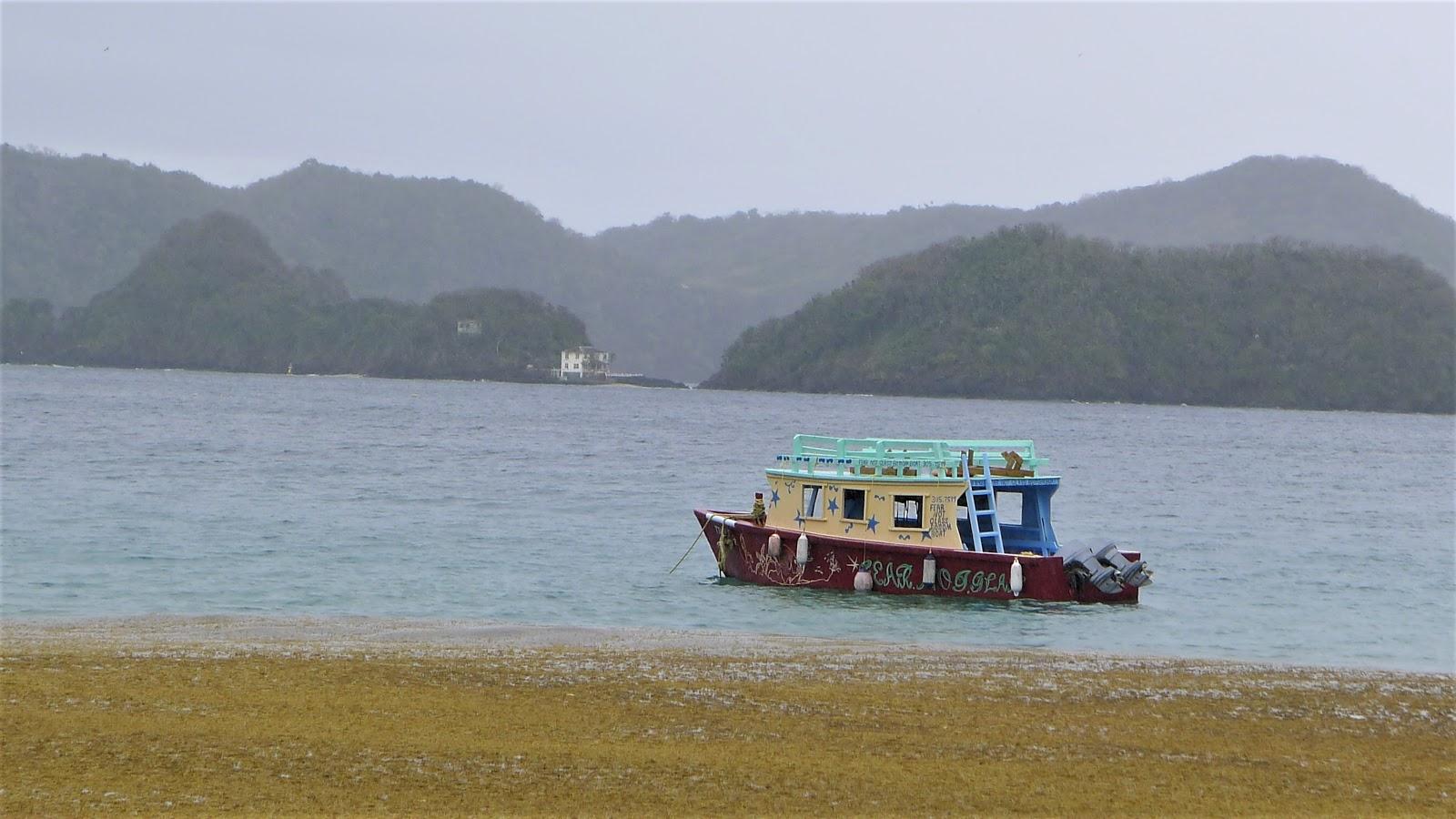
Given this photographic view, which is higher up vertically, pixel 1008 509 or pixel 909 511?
pixel 909 511

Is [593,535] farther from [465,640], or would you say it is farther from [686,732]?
[686,732]

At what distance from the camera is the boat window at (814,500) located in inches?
1254

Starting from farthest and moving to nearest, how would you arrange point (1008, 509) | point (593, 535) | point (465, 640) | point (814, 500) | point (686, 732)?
point (593, 535) → point (1008, 509) → point (814, 500) → point (465, 640) → point (686, 732)

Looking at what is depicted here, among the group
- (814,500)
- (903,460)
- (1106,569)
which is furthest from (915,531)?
(1106,569)

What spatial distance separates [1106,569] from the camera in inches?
1178

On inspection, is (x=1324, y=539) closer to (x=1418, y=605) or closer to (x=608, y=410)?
(x=1418, y=605)

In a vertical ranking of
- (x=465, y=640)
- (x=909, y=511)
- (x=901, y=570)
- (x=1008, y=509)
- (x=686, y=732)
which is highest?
(x=909, y=511)

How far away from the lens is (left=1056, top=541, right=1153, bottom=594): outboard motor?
29.9 metres

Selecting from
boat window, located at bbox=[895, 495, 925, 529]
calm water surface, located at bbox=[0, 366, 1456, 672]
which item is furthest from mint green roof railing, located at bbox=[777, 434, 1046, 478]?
calm water surface, located at bbox=[0, 366, 1456, 672]

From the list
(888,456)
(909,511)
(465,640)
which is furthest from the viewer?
(888,456)

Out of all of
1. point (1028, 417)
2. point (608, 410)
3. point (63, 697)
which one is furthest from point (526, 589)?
point (1028, 417)

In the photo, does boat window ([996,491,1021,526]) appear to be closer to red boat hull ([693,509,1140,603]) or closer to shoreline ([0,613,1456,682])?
red boat hull ([693,509,1140,603])

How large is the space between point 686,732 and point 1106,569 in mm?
16820

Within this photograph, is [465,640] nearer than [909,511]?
Yes
